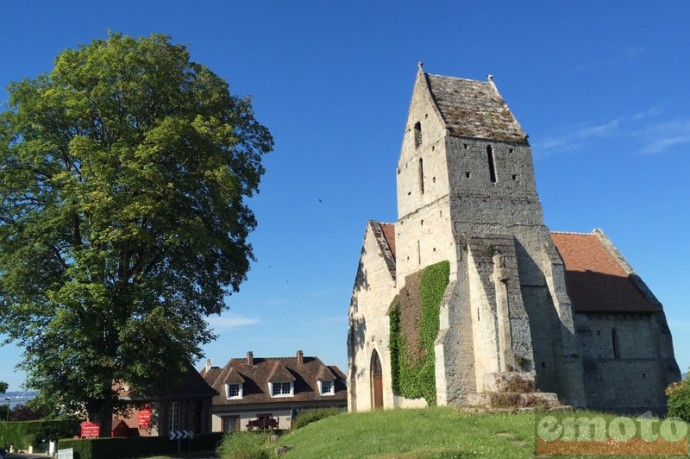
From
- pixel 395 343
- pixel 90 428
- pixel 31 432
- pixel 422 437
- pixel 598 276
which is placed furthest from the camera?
pixel 31 432

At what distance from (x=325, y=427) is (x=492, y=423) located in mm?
6424

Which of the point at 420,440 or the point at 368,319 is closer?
the point at 420,440

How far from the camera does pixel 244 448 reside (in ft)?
60.7

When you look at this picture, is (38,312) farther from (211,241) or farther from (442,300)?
(442,300)

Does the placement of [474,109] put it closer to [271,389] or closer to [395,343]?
[395,343]

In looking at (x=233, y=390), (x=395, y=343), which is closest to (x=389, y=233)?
(x=395, y=343)

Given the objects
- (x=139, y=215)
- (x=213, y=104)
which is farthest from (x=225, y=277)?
(x=213, y=104)

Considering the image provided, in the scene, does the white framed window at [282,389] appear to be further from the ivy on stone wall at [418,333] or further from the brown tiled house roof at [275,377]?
the ivy on stone wall at [418,333]

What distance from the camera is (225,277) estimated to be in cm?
2608

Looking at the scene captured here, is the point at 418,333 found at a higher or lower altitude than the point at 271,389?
higher

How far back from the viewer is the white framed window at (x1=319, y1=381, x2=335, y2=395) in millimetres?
46287

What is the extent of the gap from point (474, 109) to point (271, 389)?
26473 millimetres

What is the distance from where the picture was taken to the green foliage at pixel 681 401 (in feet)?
68.8

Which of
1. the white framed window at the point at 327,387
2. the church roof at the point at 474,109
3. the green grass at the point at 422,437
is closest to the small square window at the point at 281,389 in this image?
the white framed window at the point at 327,387
